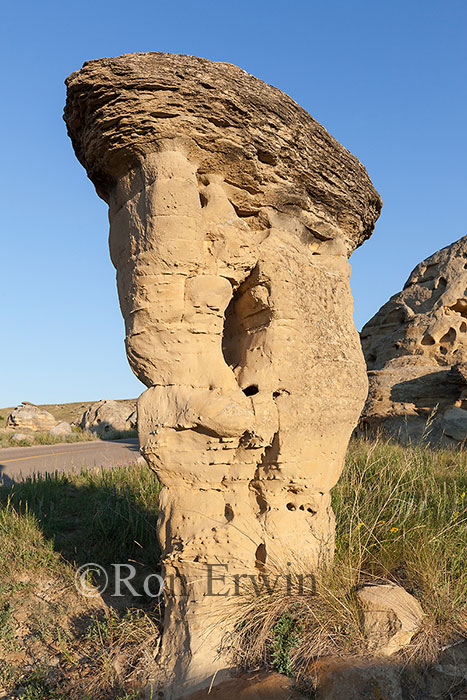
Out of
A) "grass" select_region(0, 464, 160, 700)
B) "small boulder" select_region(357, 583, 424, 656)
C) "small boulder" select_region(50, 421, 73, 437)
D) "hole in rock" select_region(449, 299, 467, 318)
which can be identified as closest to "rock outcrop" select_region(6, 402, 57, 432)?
"small boulder" select_region(50, 421, 73, 437)

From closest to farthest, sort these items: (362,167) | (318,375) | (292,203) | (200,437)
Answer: (200,437)
(318,375)
(292,203)
(362,167)

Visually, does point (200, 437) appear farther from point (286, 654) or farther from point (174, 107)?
point (174, 107)

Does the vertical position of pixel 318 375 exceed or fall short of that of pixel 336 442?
it exceeds it

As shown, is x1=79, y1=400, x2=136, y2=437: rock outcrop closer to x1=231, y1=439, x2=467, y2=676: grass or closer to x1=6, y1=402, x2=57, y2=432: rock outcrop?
x1=6, y1=402, x2=57, y2=432: rock outcrop

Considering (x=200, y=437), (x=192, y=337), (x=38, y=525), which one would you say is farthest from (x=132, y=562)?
(x=192, y=337)

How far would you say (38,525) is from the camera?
5062mm

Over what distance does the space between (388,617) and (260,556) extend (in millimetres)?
850

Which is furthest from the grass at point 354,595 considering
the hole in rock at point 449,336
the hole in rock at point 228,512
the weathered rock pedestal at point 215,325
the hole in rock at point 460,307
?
the hole in rock at point 460,307

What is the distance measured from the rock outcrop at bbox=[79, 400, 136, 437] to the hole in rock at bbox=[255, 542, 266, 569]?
17.7 meters

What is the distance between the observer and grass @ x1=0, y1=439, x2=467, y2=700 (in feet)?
9.57

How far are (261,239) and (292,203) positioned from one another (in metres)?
A: 0.48

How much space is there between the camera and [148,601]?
3900mm

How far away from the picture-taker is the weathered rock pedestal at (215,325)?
9.96 ft

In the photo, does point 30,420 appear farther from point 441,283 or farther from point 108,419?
point 441,283
